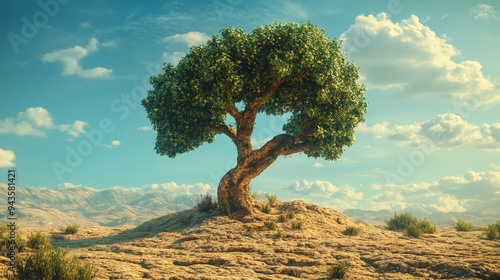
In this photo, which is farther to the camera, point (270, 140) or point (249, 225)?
point (270, 140)

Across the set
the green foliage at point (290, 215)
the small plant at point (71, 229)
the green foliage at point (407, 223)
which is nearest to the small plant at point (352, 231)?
the green foliage at point (290, 215)

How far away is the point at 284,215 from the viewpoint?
23766mm

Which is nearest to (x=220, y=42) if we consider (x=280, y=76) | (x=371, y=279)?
(x=280, y=76)

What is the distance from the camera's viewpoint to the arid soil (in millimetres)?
13945

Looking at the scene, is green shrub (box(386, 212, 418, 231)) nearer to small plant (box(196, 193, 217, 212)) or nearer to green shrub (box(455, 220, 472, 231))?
green shrub (box(455, 220, 472, 231))

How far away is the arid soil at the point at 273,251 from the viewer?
13945mm

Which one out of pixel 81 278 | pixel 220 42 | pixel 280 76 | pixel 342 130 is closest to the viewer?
pixel 81 278

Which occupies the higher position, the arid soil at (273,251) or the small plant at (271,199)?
the small plant at (271,199)

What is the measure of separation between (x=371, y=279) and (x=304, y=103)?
12979 millimetres

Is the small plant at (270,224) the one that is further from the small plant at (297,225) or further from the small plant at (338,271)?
the small plant at (338,271)

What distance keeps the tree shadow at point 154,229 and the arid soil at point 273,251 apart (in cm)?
6

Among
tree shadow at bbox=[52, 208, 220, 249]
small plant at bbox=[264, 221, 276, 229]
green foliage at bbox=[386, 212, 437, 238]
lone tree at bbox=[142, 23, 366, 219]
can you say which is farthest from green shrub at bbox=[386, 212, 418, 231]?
tree shadow at bbox=[52, 208, 220, 249]

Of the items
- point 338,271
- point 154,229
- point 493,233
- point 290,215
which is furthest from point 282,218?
point 493,233

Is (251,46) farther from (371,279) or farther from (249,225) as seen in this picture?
(371,279)
